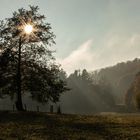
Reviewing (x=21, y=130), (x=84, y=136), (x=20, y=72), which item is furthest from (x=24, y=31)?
(x=84, y=136)

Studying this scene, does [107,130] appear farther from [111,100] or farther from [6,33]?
[111,100]

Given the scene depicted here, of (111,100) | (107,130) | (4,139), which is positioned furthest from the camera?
(111,100)

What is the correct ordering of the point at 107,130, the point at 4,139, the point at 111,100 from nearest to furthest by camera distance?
the point at 4,139 < the point at 107,130 < the point at 111,100

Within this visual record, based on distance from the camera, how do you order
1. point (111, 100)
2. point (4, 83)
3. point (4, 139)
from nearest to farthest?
point (4, 139) < point (4, 83) < point (111, 100)

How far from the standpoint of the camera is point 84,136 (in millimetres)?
23797

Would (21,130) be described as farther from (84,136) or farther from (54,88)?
(54,88)

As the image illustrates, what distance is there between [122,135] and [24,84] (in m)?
32.2

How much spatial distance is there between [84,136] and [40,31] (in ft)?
107

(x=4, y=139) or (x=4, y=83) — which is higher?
(x=4, y=83)

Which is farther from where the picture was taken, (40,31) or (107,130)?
(40,31)

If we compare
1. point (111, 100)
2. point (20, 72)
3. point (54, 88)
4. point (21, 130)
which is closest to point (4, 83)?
point (20, 72)

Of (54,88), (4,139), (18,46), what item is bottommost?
(4,139)

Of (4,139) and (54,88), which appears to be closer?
(4,139)

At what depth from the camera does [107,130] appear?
26.2 metres
